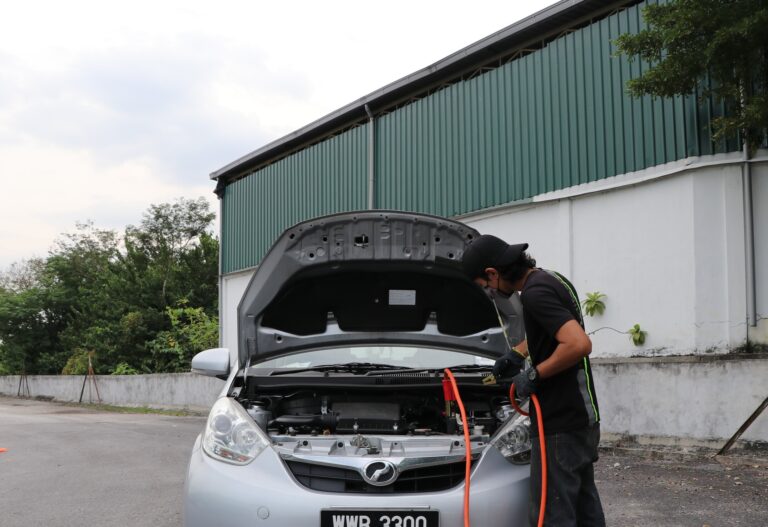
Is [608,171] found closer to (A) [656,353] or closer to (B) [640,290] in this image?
(B) [640,290]

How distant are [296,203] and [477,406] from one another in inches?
664

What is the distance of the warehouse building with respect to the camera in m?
9.58

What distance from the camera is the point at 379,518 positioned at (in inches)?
130

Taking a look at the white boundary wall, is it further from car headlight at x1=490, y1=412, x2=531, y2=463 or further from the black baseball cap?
the black baseball cap

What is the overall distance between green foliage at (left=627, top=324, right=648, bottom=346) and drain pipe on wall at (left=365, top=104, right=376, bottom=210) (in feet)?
25.8

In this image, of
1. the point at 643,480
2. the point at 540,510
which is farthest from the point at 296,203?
the point at 540,510

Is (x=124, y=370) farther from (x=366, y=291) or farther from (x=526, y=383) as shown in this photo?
(x=526, y=383)

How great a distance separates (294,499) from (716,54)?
26.1 feet

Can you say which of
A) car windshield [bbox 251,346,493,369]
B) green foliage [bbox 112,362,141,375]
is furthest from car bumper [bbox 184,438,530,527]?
green foliage [bbox 112,362,141,375]

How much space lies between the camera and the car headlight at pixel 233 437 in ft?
11.7

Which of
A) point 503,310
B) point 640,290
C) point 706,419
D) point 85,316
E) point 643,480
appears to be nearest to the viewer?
point 503,310

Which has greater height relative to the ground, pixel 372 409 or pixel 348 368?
pixel 348 368

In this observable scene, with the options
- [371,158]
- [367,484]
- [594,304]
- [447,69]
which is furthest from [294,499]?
[371,158]

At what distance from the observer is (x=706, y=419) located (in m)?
8.55
